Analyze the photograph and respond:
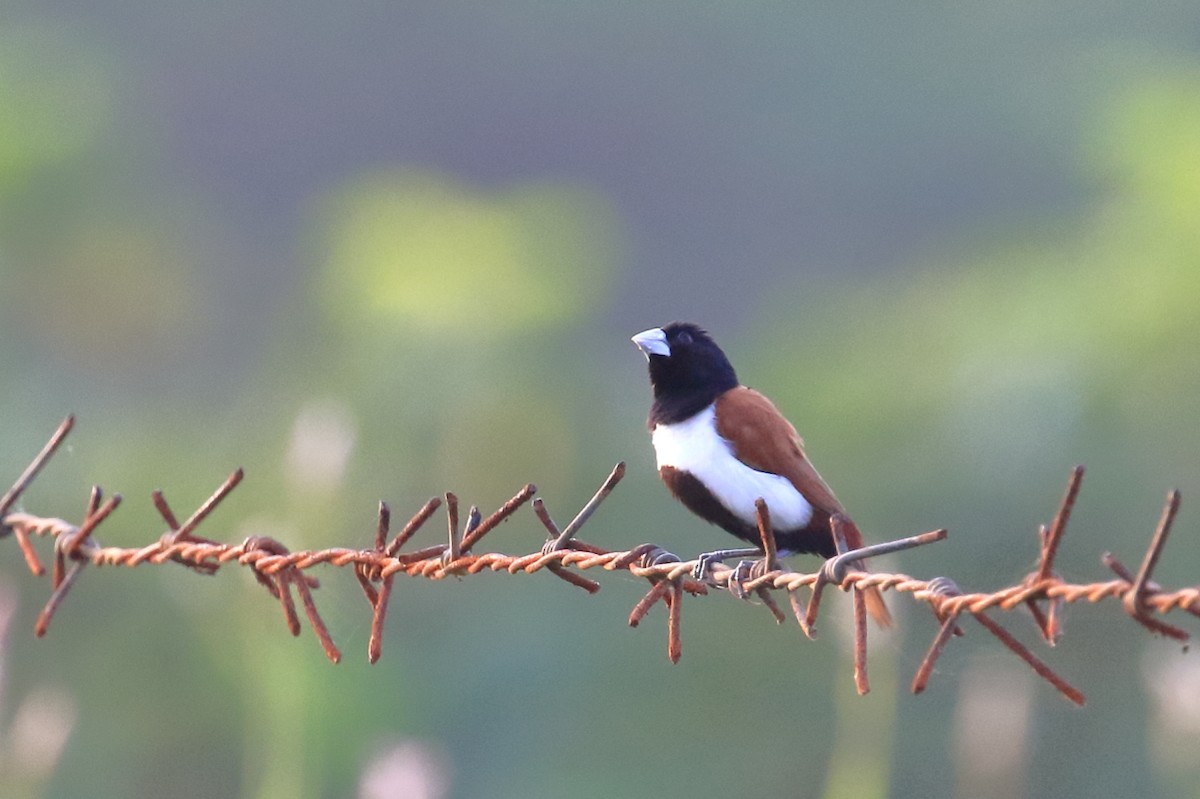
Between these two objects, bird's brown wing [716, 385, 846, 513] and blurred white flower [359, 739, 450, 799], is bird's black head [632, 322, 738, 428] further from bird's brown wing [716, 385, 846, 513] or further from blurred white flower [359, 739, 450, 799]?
blurred white flower [359, 739, 450, 799]

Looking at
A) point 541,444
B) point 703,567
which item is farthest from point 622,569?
point 541,444

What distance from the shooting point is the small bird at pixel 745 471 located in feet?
14.6

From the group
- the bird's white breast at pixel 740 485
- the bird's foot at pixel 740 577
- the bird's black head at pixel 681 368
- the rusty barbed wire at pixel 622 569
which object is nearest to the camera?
the rusty barbed wire at pixel 622 569

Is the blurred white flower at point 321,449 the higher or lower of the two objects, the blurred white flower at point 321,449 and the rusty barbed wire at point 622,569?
the lower

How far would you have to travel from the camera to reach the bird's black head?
475 cm

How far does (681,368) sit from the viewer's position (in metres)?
4.80

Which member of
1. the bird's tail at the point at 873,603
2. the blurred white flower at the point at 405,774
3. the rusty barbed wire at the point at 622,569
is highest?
the rusty barbed wire at the point at 622,569

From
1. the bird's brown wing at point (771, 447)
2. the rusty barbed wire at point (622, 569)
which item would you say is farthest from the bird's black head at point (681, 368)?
the rusty barbed wire at point (622, 569)

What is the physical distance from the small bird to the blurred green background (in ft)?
1.02

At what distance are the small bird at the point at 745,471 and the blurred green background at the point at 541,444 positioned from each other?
0.31 metres

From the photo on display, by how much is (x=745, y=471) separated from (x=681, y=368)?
0.43 meters

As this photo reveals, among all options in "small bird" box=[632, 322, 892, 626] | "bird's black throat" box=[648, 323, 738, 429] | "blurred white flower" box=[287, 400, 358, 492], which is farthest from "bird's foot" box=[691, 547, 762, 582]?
"blurred white flower" box=[287, 400, 358, 492]

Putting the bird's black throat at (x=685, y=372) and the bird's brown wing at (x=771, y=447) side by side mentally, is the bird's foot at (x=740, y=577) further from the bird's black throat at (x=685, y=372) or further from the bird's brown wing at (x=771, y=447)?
the bird's black throat at (x=685, y=372)

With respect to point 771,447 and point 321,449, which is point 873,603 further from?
point 321,449
